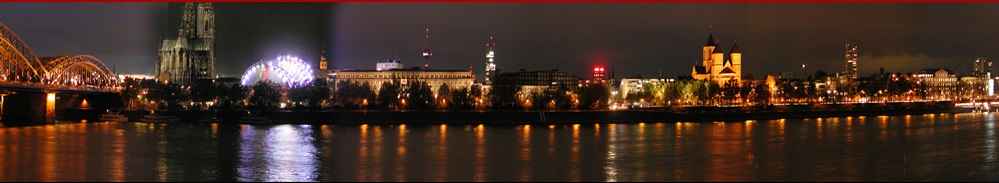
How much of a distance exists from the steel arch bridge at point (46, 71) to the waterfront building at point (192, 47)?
19641 millimetres

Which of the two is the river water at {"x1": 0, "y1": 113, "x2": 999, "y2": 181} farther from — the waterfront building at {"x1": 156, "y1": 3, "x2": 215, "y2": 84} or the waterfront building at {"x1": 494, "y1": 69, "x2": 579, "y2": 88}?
the waterfront building at {"x1": 494, "y1": 69, "x2": 579, "y2": 88}

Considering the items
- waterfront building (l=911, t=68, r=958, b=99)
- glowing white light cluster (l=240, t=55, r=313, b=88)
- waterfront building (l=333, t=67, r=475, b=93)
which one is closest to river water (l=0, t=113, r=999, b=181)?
glowing white light cluster (l=240, t=55, r=313, b=88)

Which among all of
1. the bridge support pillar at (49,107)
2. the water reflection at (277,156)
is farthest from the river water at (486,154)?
the bridge support pillar at (49,107)

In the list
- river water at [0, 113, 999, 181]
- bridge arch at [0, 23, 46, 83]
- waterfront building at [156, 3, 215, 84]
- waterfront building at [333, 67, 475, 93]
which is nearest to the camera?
river water at [0, 113, 999, 181]

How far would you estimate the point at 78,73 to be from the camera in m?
68.6

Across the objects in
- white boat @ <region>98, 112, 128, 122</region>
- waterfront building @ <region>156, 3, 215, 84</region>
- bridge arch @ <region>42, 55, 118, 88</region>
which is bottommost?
white boat @ <region>98, 112, 128, 122</region>

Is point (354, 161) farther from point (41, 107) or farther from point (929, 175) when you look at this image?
point (41, 107)

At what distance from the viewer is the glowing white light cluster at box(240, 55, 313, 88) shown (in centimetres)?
8956

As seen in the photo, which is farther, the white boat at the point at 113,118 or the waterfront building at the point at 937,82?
the waterfront building at the point at 937,82

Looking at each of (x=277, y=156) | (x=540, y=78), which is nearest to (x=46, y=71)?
(x=277, y=156)

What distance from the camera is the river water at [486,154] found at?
92.3 ft

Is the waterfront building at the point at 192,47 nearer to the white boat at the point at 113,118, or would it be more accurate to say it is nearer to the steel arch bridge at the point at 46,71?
the steel arch bridge at the point at 46,71

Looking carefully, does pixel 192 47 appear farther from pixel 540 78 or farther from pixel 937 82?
pixel 937 82

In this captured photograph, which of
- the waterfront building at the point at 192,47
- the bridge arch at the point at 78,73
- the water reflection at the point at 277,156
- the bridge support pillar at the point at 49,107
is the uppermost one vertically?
the waterfront building at the point at 192,47
